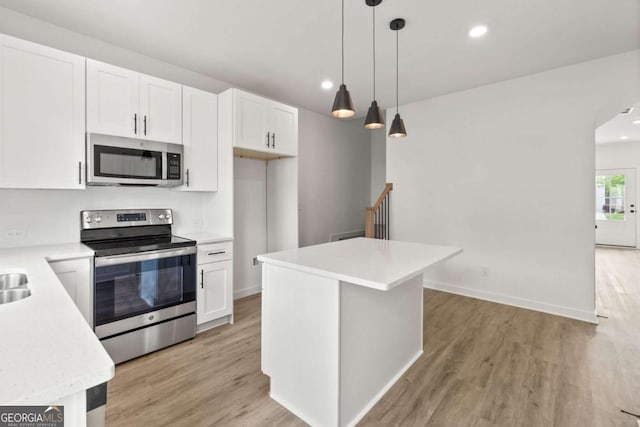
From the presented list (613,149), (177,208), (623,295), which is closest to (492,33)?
(177,208)

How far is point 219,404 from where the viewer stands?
1936mm

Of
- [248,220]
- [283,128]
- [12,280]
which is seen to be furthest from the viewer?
[248,220]

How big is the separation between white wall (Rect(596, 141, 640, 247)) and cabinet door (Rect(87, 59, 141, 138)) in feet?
33.4

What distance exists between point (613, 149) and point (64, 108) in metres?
10.7

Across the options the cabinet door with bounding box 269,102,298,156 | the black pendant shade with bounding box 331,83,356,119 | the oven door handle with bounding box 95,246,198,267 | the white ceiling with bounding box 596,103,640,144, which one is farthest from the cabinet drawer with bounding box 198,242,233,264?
the white ceiling with bounding box 596,103,640,144

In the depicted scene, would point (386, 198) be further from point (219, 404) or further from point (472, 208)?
point (219, 404)

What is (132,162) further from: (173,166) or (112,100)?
(112,100)

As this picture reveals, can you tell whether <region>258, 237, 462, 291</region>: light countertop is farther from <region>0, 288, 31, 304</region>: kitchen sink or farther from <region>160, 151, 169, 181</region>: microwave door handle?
<region>160, 151, 169, 181</region>: microwave door handle

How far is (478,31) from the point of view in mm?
2627

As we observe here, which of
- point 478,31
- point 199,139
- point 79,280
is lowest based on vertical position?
point 79,280

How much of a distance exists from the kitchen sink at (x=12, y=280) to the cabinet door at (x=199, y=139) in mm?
1528

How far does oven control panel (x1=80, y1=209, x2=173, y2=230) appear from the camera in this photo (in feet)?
8.66

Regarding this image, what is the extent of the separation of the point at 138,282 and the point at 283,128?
7.37ft

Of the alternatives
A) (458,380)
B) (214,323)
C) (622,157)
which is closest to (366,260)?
(458,380)
